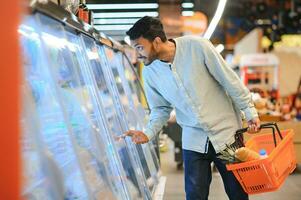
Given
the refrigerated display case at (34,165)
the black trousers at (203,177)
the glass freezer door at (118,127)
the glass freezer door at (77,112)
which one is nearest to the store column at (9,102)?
the refrigerated display case at (34,165)

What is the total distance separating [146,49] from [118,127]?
1.10m

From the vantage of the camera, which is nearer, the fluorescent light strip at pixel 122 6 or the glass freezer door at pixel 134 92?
the glass freezer door at pixel 134 92

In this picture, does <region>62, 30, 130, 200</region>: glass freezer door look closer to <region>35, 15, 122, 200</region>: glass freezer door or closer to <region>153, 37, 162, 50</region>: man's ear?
<region>35, 15, 122, 200</region>: glass freezer door

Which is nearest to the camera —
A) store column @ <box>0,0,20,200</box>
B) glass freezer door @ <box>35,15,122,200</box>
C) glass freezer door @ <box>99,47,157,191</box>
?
Result: store column @ <box>0,0,20,200</box>

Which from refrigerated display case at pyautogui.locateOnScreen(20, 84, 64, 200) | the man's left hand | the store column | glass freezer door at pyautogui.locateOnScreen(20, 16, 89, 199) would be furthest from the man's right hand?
the store column

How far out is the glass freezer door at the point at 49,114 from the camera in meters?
2.50

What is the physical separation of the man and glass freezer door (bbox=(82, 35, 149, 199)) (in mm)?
647

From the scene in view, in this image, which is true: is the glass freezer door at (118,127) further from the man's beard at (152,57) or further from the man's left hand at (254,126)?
the man's left hand at (254,126)

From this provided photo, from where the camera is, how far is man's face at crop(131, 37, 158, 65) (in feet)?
11.4

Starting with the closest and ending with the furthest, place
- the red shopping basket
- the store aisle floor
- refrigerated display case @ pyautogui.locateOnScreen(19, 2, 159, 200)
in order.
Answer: refrigerated display case @ pyautogui.locateOnScreen(19, 2, 159, 200) < the red shopping basket < the store aisle floor

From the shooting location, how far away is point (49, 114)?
8.96 ft

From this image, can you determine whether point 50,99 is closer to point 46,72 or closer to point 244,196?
point 46,72

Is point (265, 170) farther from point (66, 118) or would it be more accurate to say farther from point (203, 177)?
point (66, 118)

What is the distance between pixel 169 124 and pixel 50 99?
5.76 m
